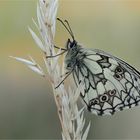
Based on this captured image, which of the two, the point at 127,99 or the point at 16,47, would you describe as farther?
the point at 16,47

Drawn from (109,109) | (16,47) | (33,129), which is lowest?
(33,129)

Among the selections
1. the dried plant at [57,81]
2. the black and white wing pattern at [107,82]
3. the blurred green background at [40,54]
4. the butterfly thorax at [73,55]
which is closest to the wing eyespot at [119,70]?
the black and white wing pattern at [107,82]

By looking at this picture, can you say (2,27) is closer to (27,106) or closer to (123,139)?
(27,106)

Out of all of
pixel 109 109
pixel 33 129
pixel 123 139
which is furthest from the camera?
pixel 33 129

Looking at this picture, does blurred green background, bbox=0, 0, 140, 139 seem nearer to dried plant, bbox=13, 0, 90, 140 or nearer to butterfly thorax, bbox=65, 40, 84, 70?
butterfly thorax, bbox=65, 40, 84, 70

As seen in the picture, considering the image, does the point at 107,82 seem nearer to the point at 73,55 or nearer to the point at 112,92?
the point at 112,92

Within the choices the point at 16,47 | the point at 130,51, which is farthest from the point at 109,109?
the point at 16,47

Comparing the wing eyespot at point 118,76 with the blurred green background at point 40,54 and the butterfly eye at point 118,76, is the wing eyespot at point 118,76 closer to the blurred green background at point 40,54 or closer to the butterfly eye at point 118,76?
the butterfly eye at point 118,76

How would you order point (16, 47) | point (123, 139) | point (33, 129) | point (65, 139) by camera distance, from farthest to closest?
1. point (16, 47)
2. point (33, 129)
3. point (123, 139)
4. point (65, 139)

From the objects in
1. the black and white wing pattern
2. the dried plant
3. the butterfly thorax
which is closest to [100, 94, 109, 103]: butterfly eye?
the black and white wing pattern
